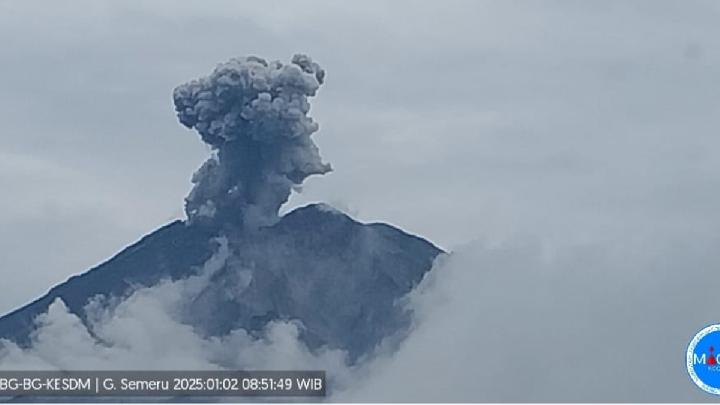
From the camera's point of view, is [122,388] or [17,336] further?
[17,336]

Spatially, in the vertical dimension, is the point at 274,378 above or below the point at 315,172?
below

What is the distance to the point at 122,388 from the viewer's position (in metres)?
53.8

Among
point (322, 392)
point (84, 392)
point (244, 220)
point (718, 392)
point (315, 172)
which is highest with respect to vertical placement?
point (244, 220)

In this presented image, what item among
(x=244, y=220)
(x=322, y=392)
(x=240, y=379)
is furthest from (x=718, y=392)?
(x=244, y=220)

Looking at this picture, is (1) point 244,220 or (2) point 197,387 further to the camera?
(1) point 244,220

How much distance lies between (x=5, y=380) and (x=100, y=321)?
142 meters

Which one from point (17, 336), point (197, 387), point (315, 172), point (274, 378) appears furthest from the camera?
point (17, 336)

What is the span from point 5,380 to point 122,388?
8120mm

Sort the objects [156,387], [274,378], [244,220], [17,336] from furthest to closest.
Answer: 1. [17,336]
2. [244,220]
3. [274,378]
4. [156,387]

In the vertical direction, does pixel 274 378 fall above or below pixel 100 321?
below

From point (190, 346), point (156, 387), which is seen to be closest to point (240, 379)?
point (156, 387)

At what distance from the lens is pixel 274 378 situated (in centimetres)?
6356

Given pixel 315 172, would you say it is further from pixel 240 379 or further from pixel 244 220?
pixel 240 379

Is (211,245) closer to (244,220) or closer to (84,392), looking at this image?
(244,220)
